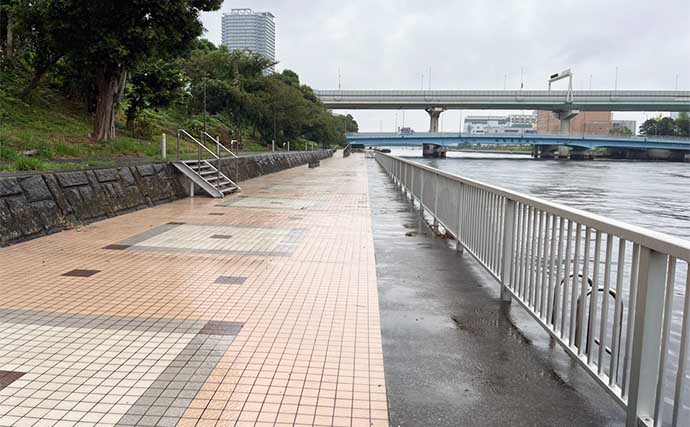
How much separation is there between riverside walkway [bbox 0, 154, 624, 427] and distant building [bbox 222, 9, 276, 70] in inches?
4707

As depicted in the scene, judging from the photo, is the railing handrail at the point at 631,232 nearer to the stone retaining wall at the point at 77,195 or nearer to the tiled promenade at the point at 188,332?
the tiled promenade at the point at 188,332

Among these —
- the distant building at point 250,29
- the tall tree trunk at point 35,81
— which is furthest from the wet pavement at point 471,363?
the distant building at point 250,29

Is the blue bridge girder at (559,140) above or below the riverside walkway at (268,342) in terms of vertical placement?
below

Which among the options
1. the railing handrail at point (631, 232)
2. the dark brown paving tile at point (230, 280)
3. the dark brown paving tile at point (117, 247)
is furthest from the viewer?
the dark brown paving tile at point (117, 247)

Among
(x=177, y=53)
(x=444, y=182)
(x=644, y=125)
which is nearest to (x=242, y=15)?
(x=644, y=125)

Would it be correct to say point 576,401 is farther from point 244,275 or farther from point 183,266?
point 183,266

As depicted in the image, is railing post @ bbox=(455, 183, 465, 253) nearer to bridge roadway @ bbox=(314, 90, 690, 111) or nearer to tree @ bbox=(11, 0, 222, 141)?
tree @ bbox=(11, 0, 222, 141)

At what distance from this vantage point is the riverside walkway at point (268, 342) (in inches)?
128

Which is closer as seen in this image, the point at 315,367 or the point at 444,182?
→ the point at 315,367

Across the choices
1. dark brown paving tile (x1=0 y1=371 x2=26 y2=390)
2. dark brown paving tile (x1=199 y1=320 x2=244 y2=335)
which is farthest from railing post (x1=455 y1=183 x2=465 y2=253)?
dark brown paving tile (x1=0 y1=371 x2=26 y2=390)

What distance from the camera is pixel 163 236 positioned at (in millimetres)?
8828

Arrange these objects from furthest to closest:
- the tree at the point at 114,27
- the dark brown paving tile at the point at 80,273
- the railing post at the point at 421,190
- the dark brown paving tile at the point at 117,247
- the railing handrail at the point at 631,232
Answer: the tree at the point at 114,27 < the railing post at the point at 421,190 < the dark brown paving tile at the point at 117,247 < the dark brown paving tile at the point at 80,273 < the railing handrail at the point at 631,232

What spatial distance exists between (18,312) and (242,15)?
127973 mm

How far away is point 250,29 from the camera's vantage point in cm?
12350
